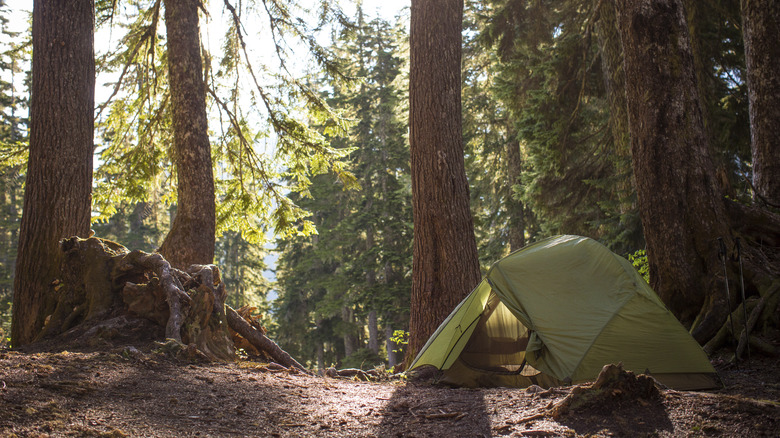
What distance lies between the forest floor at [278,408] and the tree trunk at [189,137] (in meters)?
3.48

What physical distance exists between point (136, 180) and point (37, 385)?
6.99 metres

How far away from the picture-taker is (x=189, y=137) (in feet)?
25.0

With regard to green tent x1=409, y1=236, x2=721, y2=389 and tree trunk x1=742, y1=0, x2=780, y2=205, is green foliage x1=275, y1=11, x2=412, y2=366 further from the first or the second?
green tent x1=409, y1=236, x2=721, y2=389

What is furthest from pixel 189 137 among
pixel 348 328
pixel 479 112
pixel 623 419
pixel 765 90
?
pixel 348 328

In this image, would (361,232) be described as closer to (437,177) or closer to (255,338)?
(437,177)

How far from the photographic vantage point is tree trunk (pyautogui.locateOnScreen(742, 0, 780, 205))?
6.49m

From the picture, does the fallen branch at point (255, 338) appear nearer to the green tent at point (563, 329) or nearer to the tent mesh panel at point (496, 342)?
the green tent at point (563, 329)

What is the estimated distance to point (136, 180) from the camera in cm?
938

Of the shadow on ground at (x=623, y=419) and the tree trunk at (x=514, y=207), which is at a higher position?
the tree trunk at (x=514, y=207)

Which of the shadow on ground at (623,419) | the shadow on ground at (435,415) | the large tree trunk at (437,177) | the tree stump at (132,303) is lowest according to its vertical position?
the shadow on ground at (435,415)

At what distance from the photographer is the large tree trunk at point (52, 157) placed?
17.0 feet

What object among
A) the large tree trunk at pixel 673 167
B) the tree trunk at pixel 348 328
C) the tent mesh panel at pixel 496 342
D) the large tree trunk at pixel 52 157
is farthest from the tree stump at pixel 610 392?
the tree trunk at pixel 348 328

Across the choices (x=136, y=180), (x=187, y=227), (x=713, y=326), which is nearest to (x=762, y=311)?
(x=713, y=326)

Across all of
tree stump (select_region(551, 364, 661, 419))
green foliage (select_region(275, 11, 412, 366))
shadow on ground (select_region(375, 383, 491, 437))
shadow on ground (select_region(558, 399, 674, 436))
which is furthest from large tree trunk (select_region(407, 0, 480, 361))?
green foliage (select_region(275, 11, 412, 366))
